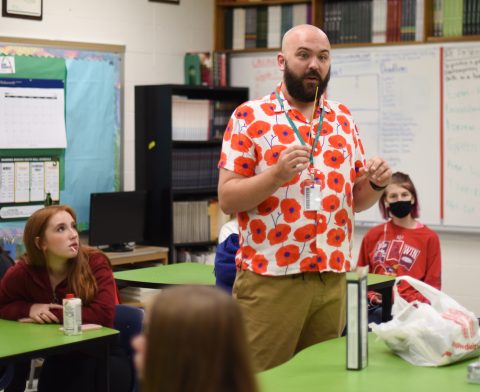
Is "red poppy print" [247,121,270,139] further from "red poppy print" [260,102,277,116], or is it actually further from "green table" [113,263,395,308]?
"green table" [113,263,395,308]

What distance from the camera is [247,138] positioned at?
2766 mm

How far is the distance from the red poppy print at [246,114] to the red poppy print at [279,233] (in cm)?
35

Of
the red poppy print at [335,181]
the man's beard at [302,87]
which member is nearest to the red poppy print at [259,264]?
the red poppy print at [335,181]

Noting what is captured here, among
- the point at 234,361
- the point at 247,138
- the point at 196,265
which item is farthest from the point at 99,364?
the point at 234,361

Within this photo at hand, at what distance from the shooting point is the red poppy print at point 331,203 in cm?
274

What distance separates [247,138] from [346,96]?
3.47 meters

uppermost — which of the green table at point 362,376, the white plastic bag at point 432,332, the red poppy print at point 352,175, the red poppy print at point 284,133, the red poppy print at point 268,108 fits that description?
the red poppy print at point 268,108

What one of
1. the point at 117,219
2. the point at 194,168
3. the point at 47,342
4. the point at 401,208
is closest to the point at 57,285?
the point at 47,342

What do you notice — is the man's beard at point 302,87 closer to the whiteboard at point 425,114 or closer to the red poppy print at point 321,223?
the red poppy print at point 321,223

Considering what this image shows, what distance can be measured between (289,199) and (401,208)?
2134 mm

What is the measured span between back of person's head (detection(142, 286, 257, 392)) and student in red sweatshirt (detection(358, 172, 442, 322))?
11.8 ft

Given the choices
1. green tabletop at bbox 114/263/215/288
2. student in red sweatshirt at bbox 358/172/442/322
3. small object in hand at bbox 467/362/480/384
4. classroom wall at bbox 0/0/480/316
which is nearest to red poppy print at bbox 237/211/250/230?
small object in hand at bbox 467/362/480/384

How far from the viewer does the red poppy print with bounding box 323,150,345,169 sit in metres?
2.77

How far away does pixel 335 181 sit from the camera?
9.10 feet
